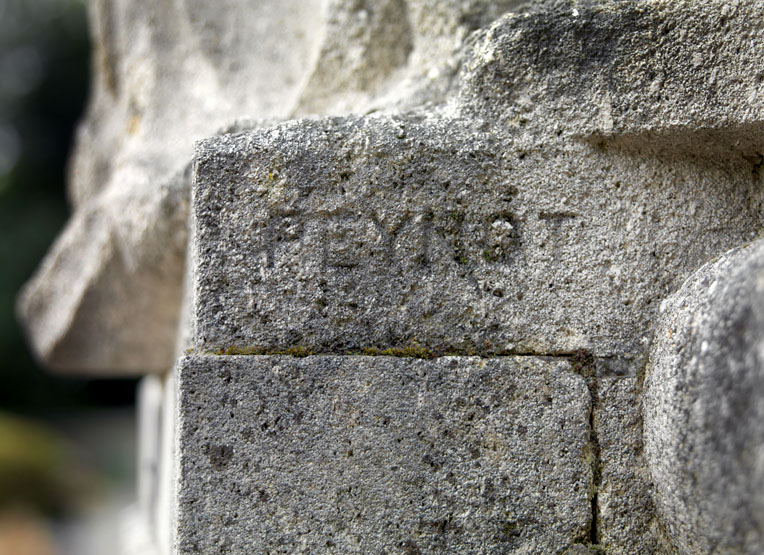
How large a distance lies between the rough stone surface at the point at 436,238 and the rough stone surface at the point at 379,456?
6 centimetres

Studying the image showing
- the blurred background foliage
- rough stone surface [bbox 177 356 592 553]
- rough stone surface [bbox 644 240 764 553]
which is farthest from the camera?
the blurred background foliage

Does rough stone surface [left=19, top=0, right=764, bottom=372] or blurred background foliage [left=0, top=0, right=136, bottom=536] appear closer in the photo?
rough stone surface [left=19, top=0, right=764, bottom=372]

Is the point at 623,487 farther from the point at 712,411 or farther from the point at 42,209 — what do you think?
the point at 42,209

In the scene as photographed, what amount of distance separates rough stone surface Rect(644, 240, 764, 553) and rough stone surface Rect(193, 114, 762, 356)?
14cm

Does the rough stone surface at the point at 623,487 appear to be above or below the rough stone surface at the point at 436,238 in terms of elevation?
below

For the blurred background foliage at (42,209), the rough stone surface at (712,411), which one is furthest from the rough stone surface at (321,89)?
the blurred background foliage at (42,209)

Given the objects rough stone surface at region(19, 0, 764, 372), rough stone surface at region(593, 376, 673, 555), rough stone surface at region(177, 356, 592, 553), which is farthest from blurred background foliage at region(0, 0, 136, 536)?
rough stone surface at region(593, 376, 673, 555)

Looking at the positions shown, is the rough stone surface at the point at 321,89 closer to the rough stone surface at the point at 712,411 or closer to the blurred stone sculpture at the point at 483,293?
the blurred stone sculpture at the point at 483,293

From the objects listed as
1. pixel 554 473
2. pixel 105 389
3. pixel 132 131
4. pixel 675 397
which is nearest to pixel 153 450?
pixel 132 131

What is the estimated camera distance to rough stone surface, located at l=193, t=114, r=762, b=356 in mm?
1241

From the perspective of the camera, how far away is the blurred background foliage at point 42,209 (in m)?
8.90

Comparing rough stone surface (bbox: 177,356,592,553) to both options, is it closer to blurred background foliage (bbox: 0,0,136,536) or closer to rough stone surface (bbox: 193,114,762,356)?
rough stone surface (bbox: 193,114,762,356)

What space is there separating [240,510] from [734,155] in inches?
44.8

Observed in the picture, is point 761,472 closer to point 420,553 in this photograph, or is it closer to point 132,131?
point 420,553
